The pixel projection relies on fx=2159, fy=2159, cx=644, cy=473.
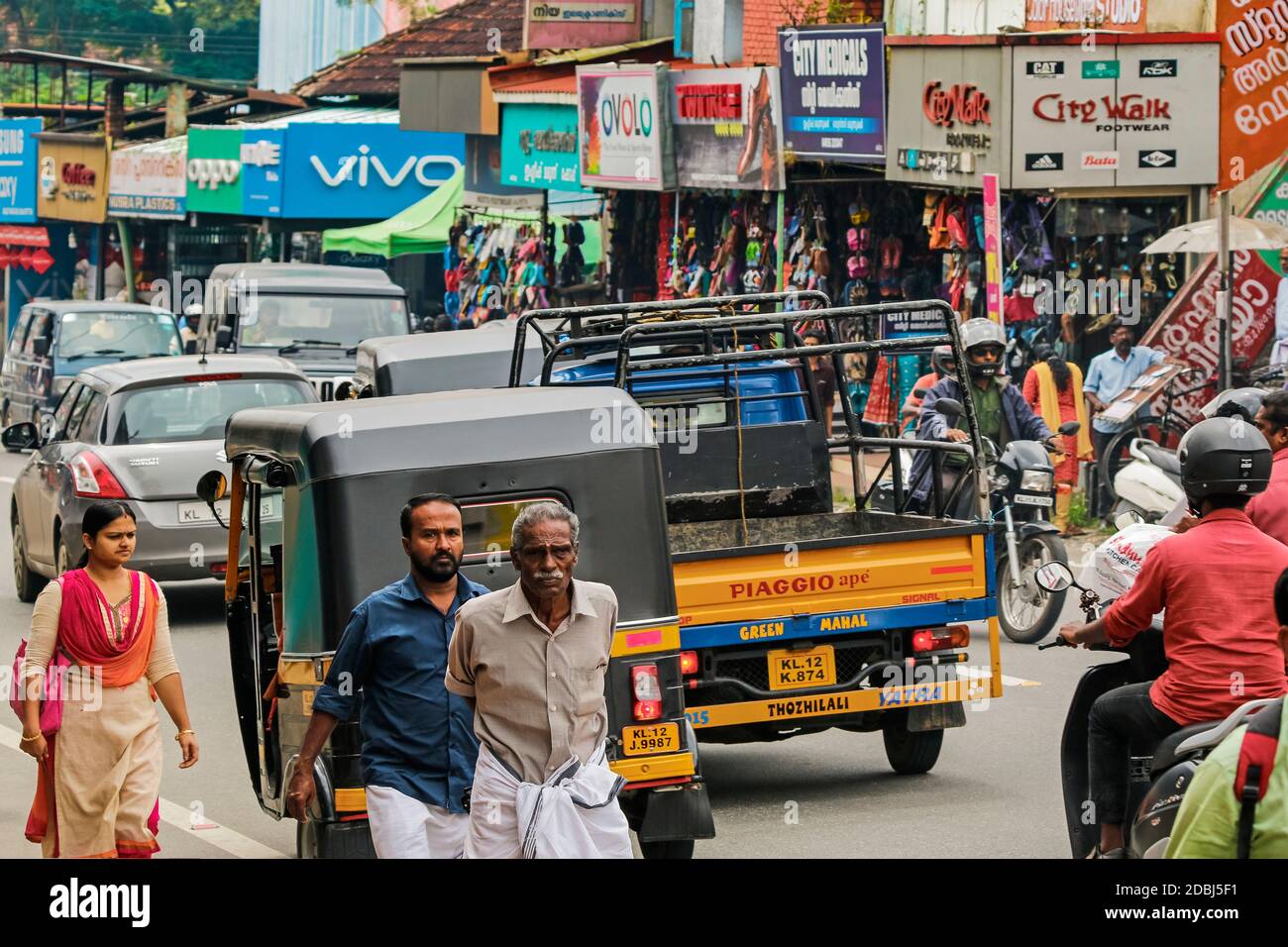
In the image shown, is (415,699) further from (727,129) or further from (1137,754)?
(727,129)

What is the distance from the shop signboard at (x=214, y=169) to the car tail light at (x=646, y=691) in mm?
32312

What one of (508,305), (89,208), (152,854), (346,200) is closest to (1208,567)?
(152,854)

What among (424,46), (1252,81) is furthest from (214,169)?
(1252,81)

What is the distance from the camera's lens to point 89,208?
46344 millimetres

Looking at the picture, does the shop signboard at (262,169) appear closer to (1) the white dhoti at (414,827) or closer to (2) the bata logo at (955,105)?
(2) the bata logo at (955,105)

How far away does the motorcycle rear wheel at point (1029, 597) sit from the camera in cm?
1280

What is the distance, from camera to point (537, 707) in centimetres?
552

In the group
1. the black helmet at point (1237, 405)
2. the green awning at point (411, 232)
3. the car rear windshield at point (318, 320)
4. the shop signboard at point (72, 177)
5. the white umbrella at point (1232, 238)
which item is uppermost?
the shop signboard at point (72, 177)

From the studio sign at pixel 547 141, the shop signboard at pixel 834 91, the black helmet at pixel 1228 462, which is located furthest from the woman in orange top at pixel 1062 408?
the studio sign at pixel 547 141

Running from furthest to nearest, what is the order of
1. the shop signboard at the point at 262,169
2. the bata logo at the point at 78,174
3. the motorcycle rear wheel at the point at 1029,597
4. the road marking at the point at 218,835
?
the bata logo at the point at 78,174 → the shop signboard at the point at 262,169 → the motorcycle rear wheel at the point at 1029,597 → the road marking at the point at 218,835

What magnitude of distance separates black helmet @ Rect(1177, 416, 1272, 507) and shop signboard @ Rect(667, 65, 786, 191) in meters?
18.2

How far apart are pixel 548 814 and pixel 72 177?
43957 millimetres

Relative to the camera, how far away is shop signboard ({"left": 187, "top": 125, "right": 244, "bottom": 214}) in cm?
3875

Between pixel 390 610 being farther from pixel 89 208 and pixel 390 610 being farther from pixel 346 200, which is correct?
pixel 89 208
